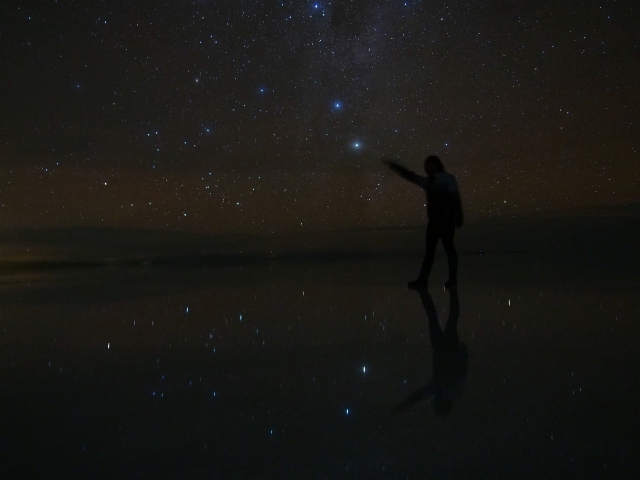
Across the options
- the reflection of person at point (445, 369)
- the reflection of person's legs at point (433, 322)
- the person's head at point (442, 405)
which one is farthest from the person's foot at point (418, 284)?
the person's head at point (442, 405)

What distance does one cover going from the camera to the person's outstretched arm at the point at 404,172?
4371 millimetres

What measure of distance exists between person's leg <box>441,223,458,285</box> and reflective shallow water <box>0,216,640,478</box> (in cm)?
107

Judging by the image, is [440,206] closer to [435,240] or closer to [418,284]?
[435,240]

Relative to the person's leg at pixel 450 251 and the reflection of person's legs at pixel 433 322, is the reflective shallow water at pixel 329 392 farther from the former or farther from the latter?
the person's leg at pixel 450 251

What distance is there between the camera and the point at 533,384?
1439 millimetres

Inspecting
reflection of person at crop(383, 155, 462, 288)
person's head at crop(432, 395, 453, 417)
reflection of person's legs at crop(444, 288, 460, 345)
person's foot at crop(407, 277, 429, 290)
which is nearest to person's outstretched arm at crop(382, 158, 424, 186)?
reflection of person at crop(383, 155, 462, 288)

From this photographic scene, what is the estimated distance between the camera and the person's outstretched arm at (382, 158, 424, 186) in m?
4.37

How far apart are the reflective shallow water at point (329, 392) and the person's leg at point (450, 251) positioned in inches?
42.1

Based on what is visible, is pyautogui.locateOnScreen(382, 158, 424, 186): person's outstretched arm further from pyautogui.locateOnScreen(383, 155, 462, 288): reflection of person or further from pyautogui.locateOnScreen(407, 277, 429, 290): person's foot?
pyautogui.locateOnScreen(407, 277, 429, 290): person's foot

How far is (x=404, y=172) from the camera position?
14.4 feet

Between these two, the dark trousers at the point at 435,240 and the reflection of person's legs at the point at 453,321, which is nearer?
the reflection of person's legs at the point at 453,321

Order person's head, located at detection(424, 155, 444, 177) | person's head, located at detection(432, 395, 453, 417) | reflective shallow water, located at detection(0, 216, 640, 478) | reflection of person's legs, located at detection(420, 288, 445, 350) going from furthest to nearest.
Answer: person's head, located at detection(424, 155, 444, 177) < reflection of person's legs, located at detection(420, 288, 445, 350) < person's head, located at detection(432, 395, 453, 417) < reflective shallow water, located at detection(0, 216, 640, 478)

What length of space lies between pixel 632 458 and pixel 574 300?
224cm

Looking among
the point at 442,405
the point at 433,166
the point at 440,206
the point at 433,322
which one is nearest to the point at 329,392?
the point at 442,405
